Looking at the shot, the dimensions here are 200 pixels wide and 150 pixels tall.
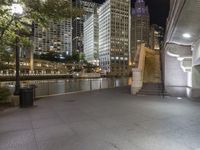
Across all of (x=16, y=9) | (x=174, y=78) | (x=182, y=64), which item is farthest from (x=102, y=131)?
(x=174, y=78)

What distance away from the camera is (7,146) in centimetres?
534

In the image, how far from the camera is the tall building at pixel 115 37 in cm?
15875

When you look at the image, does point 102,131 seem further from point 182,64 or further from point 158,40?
point 158,40

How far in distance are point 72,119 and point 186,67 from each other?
8829mm

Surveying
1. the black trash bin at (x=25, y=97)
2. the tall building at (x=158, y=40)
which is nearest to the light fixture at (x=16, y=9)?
the black trash bin at (x=25, y=97)

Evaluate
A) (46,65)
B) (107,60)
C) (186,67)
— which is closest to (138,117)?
(186,67)

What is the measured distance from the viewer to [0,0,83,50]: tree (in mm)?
9656

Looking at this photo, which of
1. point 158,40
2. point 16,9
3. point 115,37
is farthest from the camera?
point 115,37

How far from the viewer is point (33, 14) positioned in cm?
1000

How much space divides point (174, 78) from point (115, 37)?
494 ft

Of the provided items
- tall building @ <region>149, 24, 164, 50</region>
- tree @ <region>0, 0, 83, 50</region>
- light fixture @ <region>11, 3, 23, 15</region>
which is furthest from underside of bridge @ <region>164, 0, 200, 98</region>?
tall building @ <region>149, 24, 164, 50</region>

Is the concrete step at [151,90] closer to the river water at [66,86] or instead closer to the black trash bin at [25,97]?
the river water at [66,86]

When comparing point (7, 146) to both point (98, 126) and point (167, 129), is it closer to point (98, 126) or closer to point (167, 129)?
point (98, 126)

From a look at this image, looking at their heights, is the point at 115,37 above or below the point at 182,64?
above
